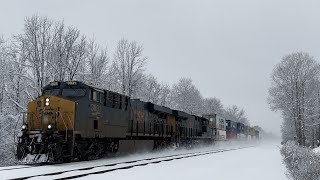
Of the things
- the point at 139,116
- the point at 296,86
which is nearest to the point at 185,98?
the point at 296,86

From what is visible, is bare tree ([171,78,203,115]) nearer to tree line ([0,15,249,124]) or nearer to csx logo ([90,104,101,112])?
tree line ([0,15,249,124])

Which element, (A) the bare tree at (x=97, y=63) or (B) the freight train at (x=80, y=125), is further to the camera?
(A) the bare tree at (x=97, y=63)

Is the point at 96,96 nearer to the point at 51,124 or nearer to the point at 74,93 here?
the point at 74,93

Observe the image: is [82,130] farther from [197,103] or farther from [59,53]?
[197,103]

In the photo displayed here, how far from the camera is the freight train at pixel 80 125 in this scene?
15.6 metres

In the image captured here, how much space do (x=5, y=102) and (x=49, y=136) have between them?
2828 centimetres

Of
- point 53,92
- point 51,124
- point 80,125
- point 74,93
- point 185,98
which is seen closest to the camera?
point 51,124

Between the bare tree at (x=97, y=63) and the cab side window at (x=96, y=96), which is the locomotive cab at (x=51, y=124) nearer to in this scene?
the cab side window at (x=96, y=96)

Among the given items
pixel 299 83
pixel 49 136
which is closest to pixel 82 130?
pixel 49 136

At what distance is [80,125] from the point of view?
1675cm

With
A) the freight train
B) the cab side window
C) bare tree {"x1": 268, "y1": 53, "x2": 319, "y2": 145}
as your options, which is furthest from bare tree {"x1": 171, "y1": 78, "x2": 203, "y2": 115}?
the cab side window

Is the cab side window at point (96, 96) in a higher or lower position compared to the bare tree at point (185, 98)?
lower

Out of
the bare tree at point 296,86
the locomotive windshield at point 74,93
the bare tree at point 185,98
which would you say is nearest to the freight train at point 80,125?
the locomotive windshield at point 74,93

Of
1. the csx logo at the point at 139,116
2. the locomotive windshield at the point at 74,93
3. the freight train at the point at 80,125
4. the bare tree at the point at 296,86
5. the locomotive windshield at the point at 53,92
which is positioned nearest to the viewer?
the freight train at the point at 80,125
